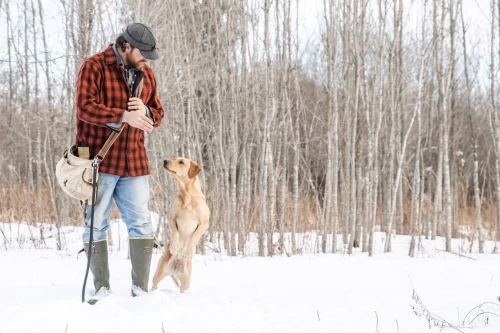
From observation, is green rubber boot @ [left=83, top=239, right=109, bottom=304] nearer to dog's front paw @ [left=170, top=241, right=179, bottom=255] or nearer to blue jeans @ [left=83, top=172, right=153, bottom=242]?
blue jeans @ [left=83, top=172, right=153, bottom=242]

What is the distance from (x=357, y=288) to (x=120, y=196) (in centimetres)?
199

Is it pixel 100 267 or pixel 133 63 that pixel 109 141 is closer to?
pixel 133 63

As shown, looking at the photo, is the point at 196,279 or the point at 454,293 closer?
the point at 454,293

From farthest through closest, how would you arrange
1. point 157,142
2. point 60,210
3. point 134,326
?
1. point 60,210
2. point 157,142
3. point 134,326

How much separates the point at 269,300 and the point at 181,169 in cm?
119

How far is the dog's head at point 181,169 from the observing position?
3.53 meters

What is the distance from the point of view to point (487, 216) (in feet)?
40.8

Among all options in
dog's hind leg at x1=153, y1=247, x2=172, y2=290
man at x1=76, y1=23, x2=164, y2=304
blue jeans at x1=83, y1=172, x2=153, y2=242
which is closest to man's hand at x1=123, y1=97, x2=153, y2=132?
man at x1=76, y1=23, x2=164, y2=304

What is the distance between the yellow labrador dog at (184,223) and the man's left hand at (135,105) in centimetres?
73

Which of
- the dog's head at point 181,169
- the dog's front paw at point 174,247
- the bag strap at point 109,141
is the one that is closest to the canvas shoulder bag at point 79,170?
the bag strap at point 109,141

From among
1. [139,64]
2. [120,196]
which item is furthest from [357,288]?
[139,64]

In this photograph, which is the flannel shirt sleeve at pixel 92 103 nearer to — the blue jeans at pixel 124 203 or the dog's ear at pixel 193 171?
the blue jeans at pixel 124 203

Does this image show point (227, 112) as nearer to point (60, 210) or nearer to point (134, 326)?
point (60, 210)

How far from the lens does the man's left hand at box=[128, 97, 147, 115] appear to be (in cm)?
289
